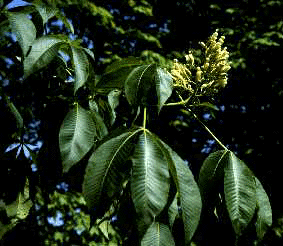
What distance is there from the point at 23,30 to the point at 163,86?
0.46 meters

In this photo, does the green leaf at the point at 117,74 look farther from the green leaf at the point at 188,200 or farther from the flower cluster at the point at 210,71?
the green leaf at the point at 188,200

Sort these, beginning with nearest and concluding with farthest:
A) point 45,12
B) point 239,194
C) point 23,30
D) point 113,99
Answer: point 239,194 < point 23,30 < point 45,12 < point 113,99

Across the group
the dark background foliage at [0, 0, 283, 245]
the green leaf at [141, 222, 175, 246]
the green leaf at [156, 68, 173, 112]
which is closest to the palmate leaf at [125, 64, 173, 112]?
the green leaf at [156, 68, 173, 112]

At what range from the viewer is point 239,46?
5777 mm

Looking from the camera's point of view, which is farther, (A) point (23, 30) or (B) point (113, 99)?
(B) point (113, 99)

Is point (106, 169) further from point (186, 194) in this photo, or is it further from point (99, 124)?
point (99, 124)

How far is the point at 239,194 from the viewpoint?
112 cm

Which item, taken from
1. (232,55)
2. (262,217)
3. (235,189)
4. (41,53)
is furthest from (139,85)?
(232,55)

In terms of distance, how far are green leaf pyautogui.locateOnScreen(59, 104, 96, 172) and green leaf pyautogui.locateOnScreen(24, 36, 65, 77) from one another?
0.57 ft

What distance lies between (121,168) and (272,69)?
5445 millimetres

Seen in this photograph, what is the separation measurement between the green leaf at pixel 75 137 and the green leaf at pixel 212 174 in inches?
13.7

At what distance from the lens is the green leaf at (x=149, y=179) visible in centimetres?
90

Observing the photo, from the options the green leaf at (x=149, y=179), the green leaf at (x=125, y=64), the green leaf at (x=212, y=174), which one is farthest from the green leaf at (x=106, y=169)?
A: the green leaf at (x=125, y=64)

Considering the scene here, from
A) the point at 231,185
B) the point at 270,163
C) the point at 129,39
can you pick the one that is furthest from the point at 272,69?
the point at 231,185
